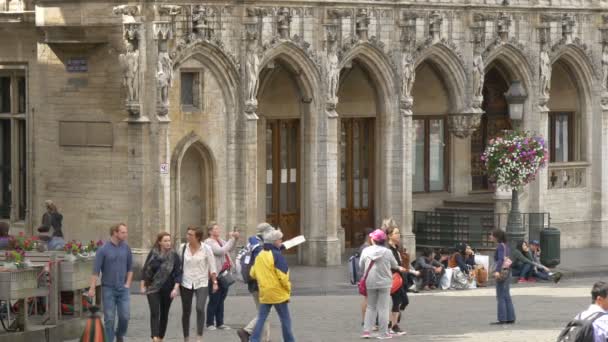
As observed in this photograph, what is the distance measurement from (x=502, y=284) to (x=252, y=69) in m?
11.1

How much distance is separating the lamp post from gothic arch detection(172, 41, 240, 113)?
578 centimetres

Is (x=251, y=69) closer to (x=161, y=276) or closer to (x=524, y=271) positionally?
(x=524, y=271)

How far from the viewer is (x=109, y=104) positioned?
130ft

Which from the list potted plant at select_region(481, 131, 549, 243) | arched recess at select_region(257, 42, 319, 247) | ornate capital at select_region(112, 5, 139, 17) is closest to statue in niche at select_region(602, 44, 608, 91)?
potted plant at select_region(481, 131, 549, 243)

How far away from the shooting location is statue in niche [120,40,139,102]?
127ft

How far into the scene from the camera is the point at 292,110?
1731 inches

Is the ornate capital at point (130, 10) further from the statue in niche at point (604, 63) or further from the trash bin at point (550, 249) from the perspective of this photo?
the statue in niche at point (604, 63)

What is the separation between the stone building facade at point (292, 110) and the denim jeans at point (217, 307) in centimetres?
894

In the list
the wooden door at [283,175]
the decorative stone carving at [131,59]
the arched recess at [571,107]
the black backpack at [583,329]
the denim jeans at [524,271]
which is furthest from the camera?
the arched recess at [571,107]

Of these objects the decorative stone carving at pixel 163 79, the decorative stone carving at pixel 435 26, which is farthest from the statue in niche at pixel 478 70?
the decorative stone carving at pixel 163 79

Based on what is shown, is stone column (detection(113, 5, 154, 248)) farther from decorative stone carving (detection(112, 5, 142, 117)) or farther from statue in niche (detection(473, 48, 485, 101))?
statue in niche (detection(473, 48, 485, 101))

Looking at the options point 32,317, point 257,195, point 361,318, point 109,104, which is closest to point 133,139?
point 109,104

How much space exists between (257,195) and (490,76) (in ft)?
25.7

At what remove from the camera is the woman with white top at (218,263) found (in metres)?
29.7
